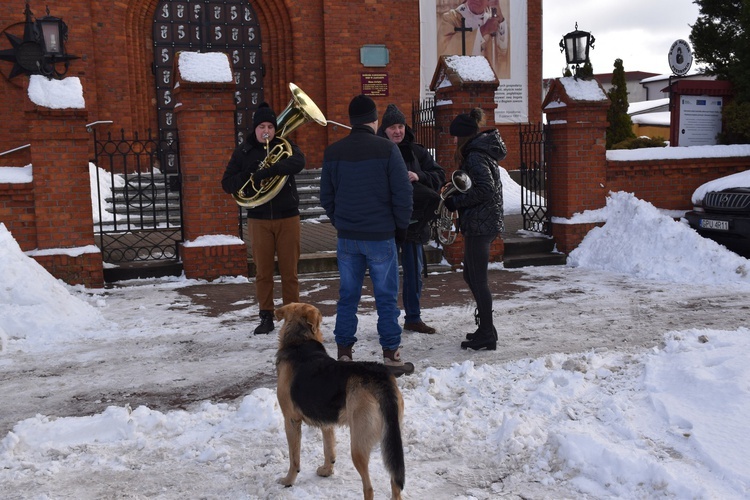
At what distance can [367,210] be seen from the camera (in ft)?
17.6

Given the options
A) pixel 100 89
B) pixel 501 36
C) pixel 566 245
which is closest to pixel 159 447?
pixel 566 245

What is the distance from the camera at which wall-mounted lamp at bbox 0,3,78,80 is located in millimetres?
12164

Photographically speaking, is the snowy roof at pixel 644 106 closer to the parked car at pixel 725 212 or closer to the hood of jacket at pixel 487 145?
the parked car at pixel 725 212

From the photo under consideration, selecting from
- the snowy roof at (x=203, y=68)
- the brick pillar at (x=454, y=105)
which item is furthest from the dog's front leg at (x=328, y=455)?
the snowy roof at (x=203, y=68)

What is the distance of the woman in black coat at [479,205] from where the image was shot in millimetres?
6141

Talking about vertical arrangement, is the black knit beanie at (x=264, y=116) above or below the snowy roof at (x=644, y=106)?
below

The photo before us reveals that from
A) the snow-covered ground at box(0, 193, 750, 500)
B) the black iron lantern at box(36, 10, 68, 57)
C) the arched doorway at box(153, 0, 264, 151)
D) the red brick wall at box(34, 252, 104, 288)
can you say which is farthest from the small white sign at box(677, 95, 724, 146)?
the black iron lantern at box(36, 10, 68, 57)

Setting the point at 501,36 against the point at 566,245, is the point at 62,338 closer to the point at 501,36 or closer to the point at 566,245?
the point at 566,245

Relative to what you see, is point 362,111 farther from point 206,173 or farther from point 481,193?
point 206,173

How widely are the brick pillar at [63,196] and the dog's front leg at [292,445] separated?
6413 mm

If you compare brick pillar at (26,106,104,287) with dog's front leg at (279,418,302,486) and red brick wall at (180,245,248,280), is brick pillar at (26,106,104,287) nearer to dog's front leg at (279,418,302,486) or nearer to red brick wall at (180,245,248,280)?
red brick wall at (180,245,248,280)

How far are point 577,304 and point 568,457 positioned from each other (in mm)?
4305

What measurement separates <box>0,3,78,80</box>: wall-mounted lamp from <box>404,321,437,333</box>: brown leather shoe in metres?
7.75

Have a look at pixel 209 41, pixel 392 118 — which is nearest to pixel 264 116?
pixel 392 118
